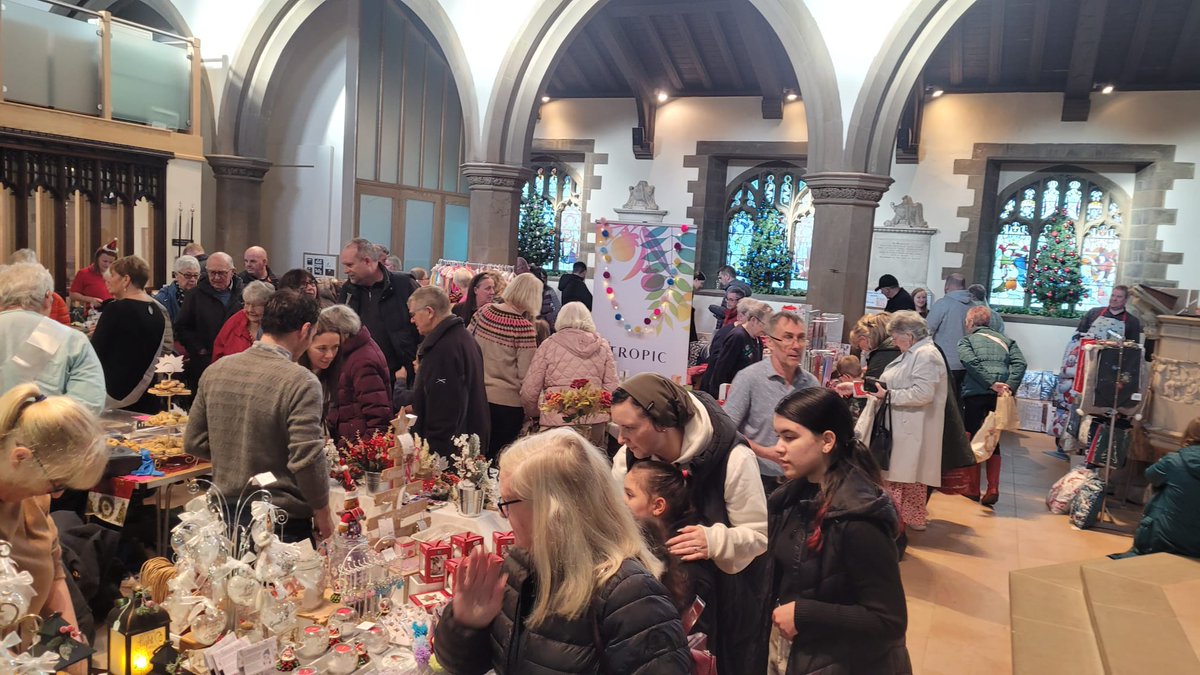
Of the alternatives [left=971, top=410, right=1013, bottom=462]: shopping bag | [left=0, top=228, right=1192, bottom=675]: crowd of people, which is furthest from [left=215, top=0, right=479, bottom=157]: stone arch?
[left=971, top=410, right=1013, bottom=462]: shopping bag

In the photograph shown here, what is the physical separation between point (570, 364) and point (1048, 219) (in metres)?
8.91

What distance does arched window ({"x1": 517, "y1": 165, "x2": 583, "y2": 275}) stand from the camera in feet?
43.7

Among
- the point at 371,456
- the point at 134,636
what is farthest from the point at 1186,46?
the point at 134,636

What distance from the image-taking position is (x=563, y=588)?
1.43m

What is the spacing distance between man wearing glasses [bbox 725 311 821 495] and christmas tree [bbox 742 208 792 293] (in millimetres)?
8430

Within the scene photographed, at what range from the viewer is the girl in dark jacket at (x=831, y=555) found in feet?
6.60

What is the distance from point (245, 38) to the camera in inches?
→ 360

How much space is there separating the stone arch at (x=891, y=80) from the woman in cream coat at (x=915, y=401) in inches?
103

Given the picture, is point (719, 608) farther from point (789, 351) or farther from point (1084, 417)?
point (1084, 417)

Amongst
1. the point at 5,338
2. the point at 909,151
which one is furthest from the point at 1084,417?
the point at 5,338

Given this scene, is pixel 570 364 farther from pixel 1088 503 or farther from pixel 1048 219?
pixel 1048 219

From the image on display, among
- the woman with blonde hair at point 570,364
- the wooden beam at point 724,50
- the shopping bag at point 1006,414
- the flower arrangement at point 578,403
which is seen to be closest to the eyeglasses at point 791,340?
the flower arrangement at point 578,403

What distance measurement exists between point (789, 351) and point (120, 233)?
7.51 m

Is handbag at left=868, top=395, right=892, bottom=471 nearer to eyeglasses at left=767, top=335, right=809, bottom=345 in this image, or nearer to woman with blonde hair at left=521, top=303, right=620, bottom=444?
eyeglasses at left=767, top=335, right=809, bottom=345
